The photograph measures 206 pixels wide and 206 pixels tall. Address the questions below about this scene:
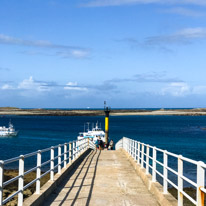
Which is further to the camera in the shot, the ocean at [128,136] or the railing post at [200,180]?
the ocean at [128,136]

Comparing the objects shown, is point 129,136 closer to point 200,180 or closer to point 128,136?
point 128,136

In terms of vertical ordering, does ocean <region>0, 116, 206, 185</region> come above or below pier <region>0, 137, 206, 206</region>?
below

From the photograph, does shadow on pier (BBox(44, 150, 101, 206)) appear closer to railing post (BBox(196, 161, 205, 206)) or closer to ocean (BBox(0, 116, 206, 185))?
railing post (BBox(196, 161, 205, 206))

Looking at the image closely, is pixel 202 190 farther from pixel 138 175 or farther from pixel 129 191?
pixel 138 175

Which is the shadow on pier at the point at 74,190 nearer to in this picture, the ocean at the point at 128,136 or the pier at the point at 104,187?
the pier at the point at 104,187

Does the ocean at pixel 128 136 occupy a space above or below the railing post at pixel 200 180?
below

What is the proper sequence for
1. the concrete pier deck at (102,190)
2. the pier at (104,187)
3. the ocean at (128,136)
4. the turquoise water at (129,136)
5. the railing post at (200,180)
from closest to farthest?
the railing post at (200,180) → the pier at (104,187) → the concrete pier deck at (102,190) → the ocean at (128,136) → the turquoise water at (129,136)

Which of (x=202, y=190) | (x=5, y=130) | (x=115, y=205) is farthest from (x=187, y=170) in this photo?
(x=5, y=130)

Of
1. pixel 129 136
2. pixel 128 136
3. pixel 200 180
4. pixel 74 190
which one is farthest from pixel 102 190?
pixel 129 136

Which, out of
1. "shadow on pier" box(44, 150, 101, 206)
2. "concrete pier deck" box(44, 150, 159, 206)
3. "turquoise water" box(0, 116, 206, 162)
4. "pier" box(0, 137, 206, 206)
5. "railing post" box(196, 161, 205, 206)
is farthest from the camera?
"turquoise water" box(0, 116, 206, 162)

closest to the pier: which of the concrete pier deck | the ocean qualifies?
the concrete pier deck

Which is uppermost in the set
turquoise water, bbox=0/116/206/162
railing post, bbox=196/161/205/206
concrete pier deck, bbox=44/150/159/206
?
railing post, bbox=196/161/205/206

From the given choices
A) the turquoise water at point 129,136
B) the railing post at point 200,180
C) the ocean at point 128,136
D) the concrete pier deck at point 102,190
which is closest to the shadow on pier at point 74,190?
the concrete pier deck at point 102,190

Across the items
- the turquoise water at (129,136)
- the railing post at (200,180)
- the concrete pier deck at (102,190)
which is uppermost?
the railing post at (200,180)
